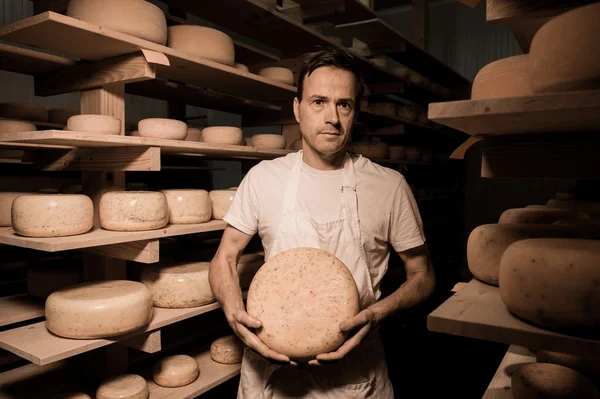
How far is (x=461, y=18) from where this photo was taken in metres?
6.11

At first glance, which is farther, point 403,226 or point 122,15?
point 122,15

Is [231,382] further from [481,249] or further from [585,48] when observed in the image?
[585,48]

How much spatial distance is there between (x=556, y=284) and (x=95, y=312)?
1.48 metres

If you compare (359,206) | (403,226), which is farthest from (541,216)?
(359,206)

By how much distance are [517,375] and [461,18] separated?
19.7 ft

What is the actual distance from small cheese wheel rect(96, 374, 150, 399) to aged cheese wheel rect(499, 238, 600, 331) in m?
1.60

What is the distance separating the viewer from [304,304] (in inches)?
50.5

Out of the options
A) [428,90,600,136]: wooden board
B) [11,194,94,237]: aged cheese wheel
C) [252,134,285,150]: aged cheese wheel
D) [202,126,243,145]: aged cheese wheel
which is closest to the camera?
[428,90,600,136]: wooden board

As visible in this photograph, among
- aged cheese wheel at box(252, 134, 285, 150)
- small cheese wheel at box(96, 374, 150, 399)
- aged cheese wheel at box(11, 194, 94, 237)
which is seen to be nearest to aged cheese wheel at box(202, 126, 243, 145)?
aged cheese wheel at box(252, 134, 285, 150)

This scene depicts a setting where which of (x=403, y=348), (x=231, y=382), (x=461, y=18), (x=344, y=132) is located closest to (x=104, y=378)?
(x=231, y=382)

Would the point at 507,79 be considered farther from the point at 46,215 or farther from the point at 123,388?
the point at 123,388

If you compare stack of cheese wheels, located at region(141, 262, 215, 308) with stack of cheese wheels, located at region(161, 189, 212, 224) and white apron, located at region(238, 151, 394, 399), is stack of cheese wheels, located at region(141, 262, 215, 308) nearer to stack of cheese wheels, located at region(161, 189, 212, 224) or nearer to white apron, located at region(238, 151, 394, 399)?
stack of cheese wheels, located at region(161, 189, 212, 224)

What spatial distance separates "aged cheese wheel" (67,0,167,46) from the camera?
174cm

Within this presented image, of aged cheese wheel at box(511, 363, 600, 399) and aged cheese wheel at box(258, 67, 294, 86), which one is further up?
aged cheese wheel at box(258, 67, 294, 86)
